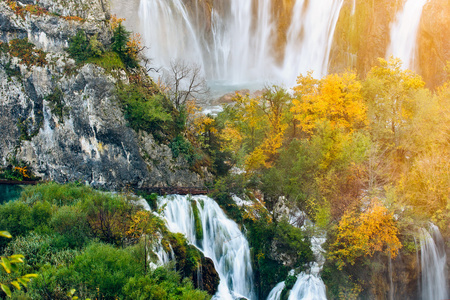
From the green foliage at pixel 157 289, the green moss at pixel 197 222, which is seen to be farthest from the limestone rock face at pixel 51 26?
the green foliage at pixel 157 289

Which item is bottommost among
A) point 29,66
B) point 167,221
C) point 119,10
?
point 167,221

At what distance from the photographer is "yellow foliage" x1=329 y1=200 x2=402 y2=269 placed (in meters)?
16.2

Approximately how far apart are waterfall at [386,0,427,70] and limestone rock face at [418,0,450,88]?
0.67m

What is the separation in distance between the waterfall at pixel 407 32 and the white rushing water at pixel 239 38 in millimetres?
7585

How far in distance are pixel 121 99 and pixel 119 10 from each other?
24.2 meters

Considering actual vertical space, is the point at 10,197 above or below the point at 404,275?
above

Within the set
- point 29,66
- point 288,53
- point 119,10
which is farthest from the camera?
point 288,53

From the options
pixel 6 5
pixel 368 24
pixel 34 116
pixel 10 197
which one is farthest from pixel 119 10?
pixel 368 24

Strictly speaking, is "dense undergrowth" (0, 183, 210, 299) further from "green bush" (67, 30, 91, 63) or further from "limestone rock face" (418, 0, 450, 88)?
"limestone rock face" (418, 0, 450, 88)

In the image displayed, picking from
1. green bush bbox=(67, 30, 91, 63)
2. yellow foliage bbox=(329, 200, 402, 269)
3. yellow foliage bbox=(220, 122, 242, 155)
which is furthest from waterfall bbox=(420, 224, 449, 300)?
green bush bbox=(67, 30, 91, 63)

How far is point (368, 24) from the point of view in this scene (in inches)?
1567

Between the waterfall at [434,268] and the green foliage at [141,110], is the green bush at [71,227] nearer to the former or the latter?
the green foliage at [141,110]

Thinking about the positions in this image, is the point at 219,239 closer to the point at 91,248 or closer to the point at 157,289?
the point at 91,248

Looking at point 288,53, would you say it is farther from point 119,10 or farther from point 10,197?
point 10,197
